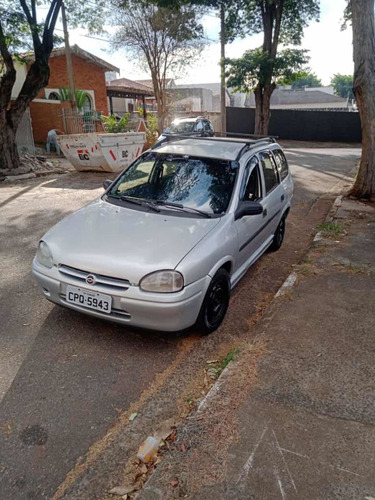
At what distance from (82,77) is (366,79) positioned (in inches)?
698

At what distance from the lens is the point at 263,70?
684 inches

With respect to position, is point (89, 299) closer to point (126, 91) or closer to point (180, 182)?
point (180, 182)

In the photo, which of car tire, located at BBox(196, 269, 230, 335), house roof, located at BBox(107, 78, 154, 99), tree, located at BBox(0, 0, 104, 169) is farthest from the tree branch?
house roof, located at BBox(107, 78, 154, 99)

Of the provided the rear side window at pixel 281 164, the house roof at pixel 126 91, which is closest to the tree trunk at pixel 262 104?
the house roof at pixel 126 91

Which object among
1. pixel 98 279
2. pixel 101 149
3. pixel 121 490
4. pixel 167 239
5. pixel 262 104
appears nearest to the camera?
pixel 121 490

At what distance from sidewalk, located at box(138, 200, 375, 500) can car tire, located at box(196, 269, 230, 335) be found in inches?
15.6

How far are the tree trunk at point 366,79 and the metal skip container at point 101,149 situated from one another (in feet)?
22.1

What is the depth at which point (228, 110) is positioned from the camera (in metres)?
28.1

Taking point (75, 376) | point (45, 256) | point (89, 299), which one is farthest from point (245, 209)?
point (75, 376)

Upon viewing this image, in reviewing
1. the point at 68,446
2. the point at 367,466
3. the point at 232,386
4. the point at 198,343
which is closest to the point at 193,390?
the point at 232,386

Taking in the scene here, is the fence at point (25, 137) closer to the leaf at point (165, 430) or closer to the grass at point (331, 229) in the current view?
the grass at point (331, 229)

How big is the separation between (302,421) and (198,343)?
1.28m

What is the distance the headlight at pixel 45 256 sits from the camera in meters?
3.37

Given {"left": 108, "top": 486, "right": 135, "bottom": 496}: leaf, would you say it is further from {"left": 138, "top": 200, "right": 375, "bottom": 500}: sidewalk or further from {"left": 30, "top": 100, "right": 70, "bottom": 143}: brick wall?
{"left": 30, "top": 100, "right": 70, "bottom": 143}: brick wall
